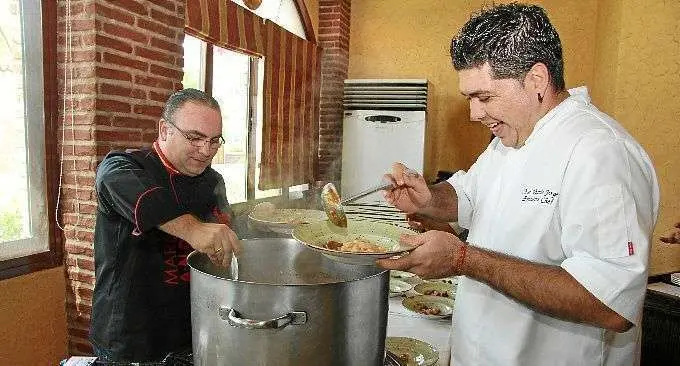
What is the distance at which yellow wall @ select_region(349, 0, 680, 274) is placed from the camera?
367 cm

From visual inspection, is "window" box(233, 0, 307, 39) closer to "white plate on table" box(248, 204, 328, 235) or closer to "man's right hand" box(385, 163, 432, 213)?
"white plate on table" box(248, 204, 328, 235)

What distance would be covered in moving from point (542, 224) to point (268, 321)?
85 centimetres

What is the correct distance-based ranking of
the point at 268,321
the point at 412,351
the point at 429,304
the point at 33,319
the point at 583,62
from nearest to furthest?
1. the point at 268,321
2. the point at 412,351
3. the point at 429,304
4. the point at 33,319
5. the point at 583,62

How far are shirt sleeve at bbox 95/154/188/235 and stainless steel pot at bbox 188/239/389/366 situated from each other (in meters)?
0.40

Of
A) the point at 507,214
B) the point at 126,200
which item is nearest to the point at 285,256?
the point at 126,200

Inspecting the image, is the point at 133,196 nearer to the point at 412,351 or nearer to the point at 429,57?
the point at 412,351

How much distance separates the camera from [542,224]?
1379 mm

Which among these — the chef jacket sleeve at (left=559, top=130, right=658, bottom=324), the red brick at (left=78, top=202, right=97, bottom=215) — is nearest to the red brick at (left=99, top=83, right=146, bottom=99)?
the red brick at (left=78, top=202, right=97, bottom=215)

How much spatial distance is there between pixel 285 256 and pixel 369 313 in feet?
1.49

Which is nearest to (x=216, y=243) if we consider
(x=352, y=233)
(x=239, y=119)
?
(x=352, y=233)

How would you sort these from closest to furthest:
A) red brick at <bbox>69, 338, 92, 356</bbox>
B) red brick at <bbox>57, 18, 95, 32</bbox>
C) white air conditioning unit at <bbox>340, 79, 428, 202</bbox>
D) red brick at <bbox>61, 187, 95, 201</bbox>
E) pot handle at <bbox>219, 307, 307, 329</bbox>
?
pot handle at <bbox>219, 307, 307, 329</bbox>, red brick at <bbox>57, 18, 95, 32</bbox>, red brick at <bbox>61, 187, 95, 201</bbox>, red brick at <bbox>69, 338, 92, 356</bbox>, white air conditioning unit at <bbox>340, 79, 428, 202</bbox>

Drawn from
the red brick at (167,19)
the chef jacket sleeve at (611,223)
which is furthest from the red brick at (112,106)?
the chef jacket sleeve at (611,223)

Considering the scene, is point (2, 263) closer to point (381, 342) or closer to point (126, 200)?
point (126, 200)

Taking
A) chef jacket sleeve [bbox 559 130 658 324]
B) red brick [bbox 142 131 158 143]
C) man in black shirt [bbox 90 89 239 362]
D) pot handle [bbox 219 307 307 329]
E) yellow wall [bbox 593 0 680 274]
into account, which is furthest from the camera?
yellow wall [bbox 593 0 680 274]
